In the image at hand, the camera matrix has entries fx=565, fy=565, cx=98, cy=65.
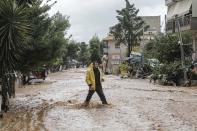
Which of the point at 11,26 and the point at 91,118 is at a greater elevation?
the point at 11,26

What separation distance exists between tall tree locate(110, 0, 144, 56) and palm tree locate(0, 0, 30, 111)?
59.5m

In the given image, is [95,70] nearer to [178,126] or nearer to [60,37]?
[60,37]

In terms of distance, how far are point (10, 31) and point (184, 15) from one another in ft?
102

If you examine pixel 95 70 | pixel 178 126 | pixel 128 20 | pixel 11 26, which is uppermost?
pixel 128 20

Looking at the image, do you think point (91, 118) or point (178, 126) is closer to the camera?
point (178, 126)

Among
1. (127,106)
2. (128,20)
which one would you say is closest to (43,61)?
(127,106)

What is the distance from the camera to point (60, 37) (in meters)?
23.7

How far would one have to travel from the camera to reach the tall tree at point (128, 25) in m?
78.9

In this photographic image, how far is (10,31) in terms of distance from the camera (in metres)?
18.8

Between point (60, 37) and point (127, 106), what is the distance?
4.84 metres

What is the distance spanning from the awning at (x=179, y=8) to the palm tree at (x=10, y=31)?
29.7 m

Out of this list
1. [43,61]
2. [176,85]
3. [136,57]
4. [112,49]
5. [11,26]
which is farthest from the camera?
[112,49]

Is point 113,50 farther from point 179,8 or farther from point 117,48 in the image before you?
point 179,8

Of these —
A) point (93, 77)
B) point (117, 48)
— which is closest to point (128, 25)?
point (117, 48)
